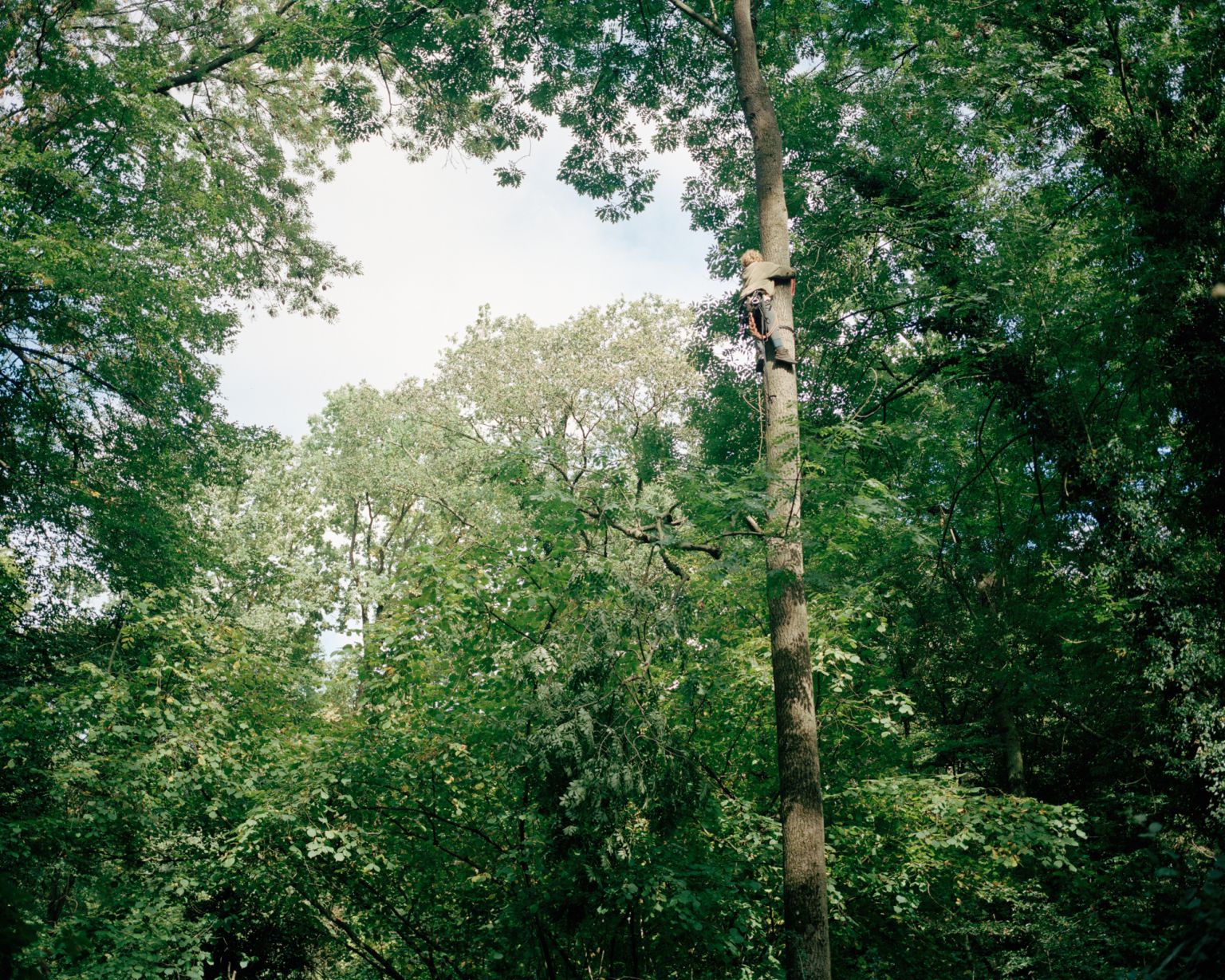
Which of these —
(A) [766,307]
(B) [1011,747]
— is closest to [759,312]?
(A) [766,307]

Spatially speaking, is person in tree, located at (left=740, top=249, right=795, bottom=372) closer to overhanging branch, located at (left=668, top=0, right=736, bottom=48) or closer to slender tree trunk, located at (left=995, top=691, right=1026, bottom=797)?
overhanging branch, located at (left=668, top=0, right=736, bottom=48)

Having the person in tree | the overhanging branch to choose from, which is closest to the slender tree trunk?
the person in tree

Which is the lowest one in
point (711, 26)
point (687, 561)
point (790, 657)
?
point (790, 657)

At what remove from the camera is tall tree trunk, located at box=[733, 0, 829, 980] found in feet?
15.3

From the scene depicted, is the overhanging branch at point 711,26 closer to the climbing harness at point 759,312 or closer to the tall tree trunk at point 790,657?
the tall tree trunk at point 790,657

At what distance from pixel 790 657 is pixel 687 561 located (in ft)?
11.2

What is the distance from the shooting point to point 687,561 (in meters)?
8.64

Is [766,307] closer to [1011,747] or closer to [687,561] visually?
[687,561]

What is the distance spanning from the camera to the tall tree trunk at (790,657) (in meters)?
4.68

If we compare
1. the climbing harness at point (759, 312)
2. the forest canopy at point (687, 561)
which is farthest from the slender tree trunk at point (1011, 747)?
the climbing harness at point (759, 312)

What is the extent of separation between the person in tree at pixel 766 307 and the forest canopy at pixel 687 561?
0.75 metres

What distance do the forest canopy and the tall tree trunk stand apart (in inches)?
13.3

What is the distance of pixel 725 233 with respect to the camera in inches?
448

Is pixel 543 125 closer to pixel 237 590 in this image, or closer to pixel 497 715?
pixel 497 715
